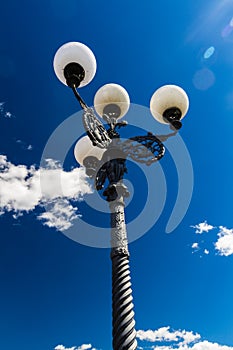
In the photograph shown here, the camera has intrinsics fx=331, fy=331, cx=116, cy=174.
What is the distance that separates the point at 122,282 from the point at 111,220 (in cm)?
93

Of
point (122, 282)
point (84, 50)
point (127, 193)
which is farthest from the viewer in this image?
point (84, 50)

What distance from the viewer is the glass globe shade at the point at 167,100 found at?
20.5 feet

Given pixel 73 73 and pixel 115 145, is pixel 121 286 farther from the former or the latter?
pixel 73 73

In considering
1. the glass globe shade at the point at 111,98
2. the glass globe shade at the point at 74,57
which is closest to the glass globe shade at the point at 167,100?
the glass globe shade at the point at 111,98

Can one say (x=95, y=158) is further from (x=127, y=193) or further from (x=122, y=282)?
(x=122, y=282)

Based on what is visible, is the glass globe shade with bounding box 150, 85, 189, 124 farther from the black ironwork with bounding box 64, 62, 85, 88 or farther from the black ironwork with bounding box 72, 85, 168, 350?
the black ironwork with bounding box 64, 62, 85, 88

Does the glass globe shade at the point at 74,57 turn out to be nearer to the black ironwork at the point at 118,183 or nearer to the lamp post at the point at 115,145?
the lamp post at the point at 115,145

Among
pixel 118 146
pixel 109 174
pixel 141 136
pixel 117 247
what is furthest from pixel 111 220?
pixel 141 136

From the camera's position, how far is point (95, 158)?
257 inches

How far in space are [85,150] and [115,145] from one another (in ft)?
3.33

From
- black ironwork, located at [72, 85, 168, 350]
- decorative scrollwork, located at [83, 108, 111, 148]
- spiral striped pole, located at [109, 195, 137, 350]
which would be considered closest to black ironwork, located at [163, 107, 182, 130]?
black ironwork, located at [72, 85, 168, 350]

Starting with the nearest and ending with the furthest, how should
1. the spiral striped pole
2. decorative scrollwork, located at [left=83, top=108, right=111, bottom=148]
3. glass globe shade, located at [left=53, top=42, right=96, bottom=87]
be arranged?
the spiral striped pole → decorative scrollwork, located at [left=83, top=108, right=111, bottom=148] → glass globe shade, located at [left=53, top=42, right=96, bottom=87]

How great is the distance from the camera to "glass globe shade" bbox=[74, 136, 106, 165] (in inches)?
255

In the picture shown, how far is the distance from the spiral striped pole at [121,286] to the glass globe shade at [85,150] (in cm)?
173
